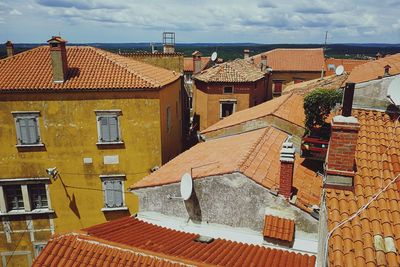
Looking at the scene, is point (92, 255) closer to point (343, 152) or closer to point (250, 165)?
point (250, 165)

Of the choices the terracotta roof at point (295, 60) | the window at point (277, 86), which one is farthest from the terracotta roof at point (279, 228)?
the terracotta roof at point (295, 60)

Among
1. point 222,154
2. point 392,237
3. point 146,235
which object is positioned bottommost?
point 146,235

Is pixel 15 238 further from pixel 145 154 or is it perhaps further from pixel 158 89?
pixel 158 89

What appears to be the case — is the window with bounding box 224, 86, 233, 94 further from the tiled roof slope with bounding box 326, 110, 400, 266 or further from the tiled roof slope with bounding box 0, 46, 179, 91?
the tiled roof slope with bounding box 326, 110, 400, 266

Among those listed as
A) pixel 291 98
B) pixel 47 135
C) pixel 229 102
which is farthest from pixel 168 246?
pixel 229 102

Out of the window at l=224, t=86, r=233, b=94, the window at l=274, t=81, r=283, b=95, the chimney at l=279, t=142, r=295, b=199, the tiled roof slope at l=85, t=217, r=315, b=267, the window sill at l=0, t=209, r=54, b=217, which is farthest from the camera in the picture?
the window at l=274, t=81, r=283, b=95

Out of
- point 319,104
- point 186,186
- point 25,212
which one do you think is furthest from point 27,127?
point 319,104

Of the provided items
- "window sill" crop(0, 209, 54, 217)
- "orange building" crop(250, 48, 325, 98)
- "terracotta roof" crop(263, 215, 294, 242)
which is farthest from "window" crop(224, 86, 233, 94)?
"terracotta roof" crop(263, 215, 294, 242)

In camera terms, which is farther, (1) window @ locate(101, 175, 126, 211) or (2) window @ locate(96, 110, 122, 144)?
(1) window @ locate(101, 175, 126, 211)
